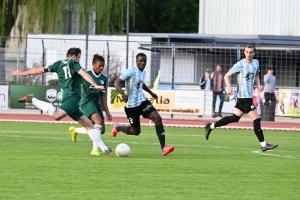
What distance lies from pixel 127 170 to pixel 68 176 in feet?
4.19

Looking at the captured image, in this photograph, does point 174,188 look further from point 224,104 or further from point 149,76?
point 149,76

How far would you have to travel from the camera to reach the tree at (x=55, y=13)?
136 feet

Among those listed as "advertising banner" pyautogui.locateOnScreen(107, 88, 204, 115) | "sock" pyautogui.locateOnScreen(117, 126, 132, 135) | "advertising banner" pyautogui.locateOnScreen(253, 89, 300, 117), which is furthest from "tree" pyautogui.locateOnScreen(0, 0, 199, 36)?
"sock" pyautogui.locateOnScreen(117, 126, 132, 135)

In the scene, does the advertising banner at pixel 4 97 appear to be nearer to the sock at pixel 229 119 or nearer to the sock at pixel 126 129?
the sock at pixel 126 129

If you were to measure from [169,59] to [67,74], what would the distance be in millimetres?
18837

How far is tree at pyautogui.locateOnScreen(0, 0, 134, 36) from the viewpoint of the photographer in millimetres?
41562

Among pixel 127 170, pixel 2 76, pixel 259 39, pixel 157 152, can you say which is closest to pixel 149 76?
pixel 2 76

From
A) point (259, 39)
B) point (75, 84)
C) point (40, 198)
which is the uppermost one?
point (259, 39)

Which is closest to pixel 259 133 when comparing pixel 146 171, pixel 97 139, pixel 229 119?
pixel 229 119

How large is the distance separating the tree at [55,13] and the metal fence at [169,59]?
5.83m

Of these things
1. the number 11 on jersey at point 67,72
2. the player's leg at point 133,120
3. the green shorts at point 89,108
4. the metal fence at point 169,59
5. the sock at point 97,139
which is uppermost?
the metal fence at point 169,59

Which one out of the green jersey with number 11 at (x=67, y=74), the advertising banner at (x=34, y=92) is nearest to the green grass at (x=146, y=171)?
the green jersey with number 11 at (x=67, y=74)

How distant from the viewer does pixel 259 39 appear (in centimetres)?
4059

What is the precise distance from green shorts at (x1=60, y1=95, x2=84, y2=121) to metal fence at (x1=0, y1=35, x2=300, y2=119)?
1655cm
